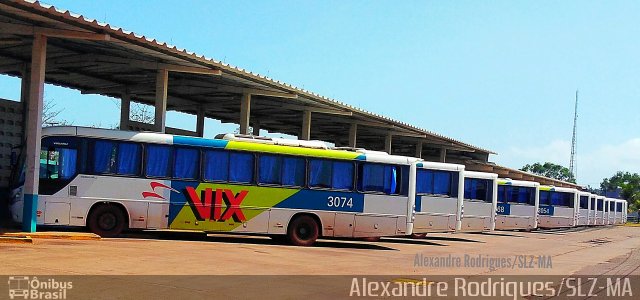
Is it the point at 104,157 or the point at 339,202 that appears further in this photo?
the point at 339,202

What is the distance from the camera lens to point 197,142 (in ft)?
63.1

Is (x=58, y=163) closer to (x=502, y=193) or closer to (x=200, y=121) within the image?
→ (x=200, y=121)

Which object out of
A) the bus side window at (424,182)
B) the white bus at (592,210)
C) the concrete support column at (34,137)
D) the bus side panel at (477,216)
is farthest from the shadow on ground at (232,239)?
the white bus at (592,210)

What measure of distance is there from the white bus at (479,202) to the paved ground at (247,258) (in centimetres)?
625

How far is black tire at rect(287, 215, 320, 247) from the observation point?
19.9 m

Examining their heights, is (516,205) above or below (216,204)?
below

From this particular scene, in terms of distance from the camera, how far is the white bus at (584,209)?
48.1 metres

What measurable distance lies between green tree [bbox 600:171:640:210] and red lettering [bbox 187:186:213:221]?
4643 inches

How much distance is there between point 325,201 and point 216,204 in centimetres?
329

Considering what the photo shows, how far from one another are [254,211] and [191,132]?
13133 mm

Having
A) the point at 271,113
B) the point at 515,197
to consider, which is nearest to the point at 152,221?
the point at 271,113

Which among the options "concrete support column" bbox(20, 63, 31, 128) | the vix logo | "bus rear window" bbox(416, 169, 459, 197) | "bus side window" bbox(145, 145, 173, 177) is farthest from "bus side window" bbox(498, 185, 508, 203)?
"concrete support column" bbox(20, 63, 31, 128)

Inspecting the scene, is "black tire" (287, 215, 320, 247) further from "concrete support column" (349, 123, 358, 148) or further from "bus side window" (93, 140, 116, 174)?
"concrete support column" (349, 123, 358, 148)

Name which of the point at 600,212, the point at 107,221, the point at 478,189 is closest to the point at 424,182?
the point at 478,189
